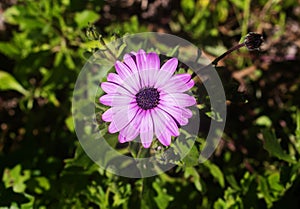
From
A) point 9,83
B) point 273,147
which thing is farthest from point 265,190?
point 9,83

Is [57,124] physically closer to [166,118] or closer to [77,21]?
[77,21]

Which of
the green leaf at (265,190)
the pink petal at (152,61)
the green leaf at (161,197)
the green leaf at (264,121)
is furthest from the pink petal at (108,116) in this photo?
the green leaf at (264,121)

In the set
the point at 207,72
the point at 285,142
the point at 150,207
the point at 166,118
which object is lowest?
the point at 150,207

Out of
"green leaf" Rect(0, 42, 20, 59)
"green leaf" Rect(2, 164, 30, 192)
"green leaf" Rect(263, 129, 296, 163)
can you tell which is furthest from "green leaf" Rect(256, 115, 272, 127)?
"green leaf" Rect(0, 42, 20, 59)

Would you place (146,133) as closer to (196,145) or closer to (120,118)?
(120,118)

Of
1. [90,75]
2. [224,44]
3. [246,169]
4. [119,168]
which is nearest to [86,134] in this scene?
[119,168]

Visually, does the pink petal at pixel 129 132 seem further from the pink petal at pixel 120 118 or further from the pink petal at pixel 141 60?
the pink petal at pixel 141 60
